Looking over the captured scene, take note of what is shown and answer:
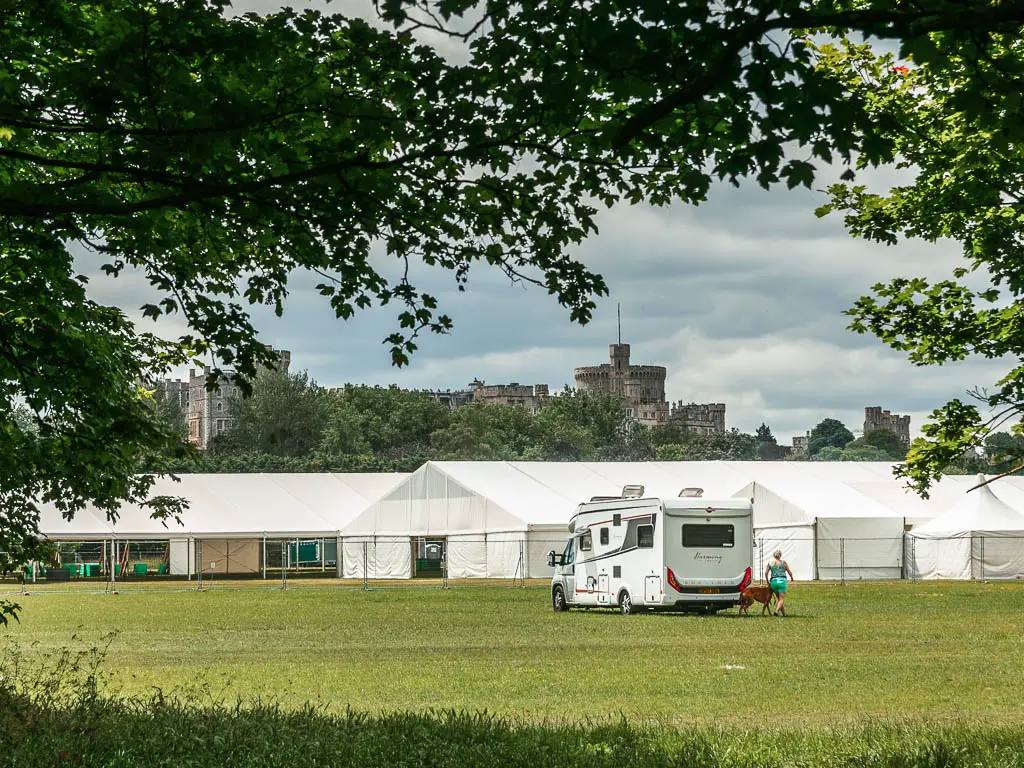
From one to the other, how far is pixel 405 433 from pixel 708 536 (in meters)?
106

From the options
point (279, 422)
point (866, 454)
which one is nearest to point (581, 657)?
point (279, 422)

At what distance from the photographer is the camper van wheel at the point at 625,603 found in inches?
1248

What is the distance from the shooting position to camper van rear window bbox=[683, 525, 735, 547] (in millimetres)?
30891

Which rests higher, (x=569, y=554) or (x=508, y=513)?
(x=508, y=513)

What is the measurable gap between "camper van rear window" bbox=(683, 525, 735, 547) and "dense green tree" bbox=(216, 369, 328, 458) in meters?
92.5

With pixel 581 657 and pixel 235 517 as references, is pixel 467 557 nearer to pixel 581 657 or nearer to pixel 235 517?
pixel 235 517

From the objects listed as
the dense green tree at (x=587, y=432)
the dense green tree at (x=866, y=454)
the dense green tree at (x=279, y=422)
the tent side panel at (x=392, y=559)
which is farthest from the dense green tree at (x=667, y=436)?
the tent side panel at (x=392, y=559)

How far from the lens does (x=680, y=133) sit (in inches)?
312

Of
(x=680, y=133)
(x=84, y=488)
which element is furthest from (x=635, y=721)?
(x=680, y=133)

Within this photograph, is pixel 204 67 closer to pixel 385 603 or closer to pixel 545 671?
pixel 545 671

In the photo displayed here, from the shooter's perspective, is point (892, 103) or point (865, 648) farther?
point (865, 648)

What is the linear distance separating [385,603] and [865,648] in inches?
702

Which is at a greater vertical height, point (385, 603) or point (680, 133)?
point (680, 133)

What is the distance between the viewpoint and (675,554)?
3070cm
